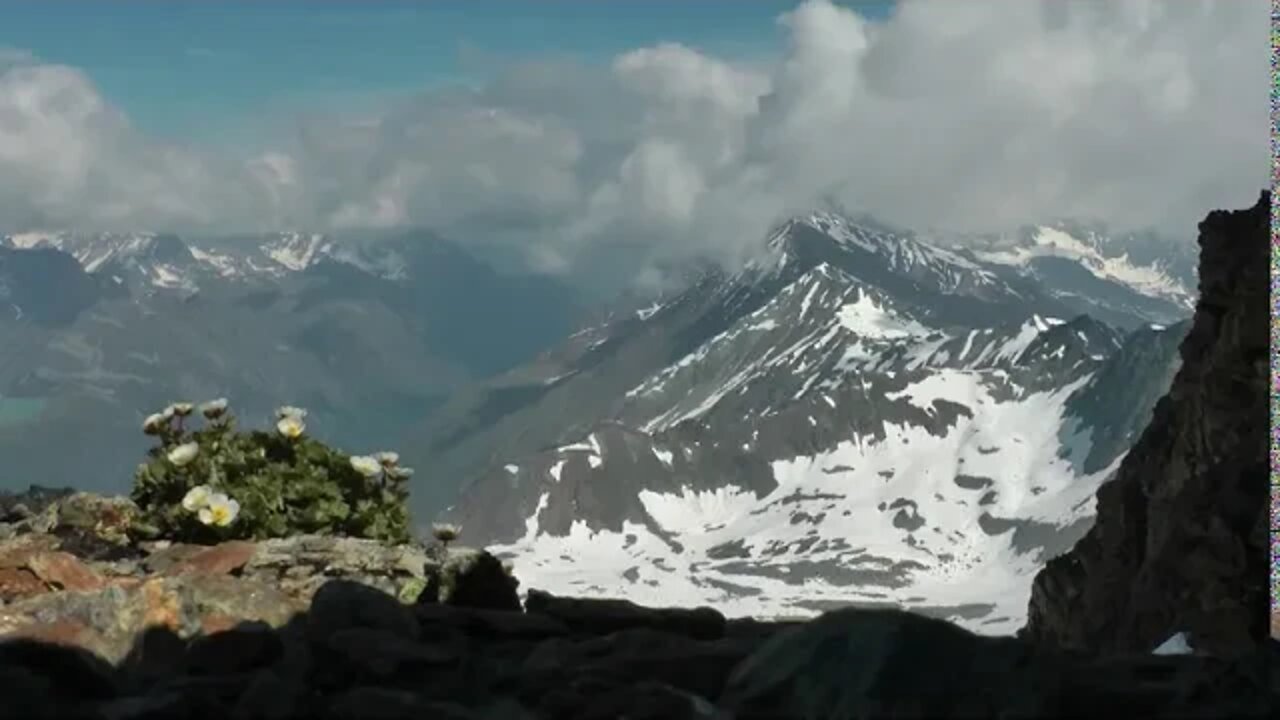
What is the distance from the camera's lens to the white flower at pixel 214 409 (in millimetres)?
20989

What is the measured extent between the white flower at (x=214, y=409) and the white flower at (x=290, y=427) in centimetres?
92

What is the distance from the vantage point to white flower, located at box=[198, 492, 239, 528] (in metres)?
18.6

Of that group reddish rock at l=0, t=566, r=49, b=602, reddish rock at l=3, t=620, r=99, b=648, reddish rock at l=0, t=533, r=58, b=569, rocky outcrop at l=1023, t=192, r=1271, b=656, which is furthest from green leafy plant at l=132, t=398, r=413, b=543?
rocky outcrop at l=1023, t=192, r=1271, b=656

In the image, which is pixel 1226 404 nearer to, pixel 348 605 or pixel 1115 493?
pixel 1115 493

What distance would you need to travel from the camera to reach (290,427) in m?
21.0

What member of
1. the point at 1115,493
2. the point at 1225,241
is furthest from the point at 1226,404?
the point at 1115,493

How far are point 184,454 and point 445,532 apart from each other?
3.97m

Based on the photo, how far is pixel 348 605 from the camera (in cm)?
1055

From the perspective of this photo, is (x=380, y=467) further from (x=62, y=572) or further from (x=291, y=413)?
(x=62, y=572)

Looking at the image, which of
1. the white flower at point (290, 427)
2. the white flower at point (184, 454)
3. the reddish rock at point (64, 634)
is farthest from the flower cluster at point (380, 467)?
the reddish rock at point (64, 634)

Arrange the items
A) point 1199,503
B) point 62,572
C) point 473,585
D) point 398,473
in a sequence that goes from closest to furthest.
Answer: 1. point 473,585
2. point 62,572
3. point 398,473
4. point 1199,503

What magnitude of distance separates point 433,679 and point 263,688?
134 cm

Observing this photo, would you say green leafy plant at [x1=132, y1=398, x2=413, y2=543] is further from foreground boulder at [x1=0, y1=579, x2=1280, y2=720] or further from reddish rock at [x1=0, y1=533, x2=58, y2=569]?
foreground boulder at [x1=0, y1=579, x2=1280, y2=720]

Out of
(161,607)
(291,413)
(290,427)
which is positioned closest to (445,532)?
(290,427)
